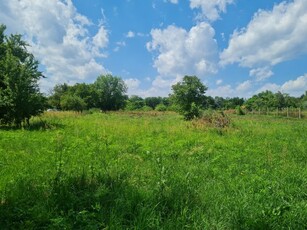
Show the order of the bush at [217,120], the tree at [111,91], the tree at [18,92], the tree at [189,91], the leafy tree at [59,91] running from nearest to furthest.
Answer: the tree at [18,92] → the bush at [217,120] → the tree at [189,91] → the leafy tree at [59,91] → the tree at [111,91]

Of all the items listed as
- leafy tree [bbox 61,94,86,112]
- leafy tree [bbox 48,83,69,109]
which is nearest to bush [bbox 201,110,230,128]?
leafy tree [bbox 61,94,86,112]

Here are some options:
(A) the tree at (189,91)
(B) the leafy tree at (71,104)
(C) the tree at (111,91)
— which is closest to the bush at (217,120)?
(A) the tree at (189,91)

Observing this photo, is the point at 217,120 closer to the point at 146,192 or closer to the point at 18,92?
the point at 18,92

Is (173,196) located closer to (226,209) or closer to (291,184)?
(226,209)

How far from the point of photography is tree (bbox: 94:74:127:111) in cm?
7875

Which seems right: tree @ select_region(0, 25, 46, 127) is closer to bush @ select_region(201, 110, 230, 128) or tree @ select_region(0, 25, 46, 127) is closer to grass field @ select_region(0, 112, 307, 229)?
grass field @ select_region(0, 112, 307, 229)

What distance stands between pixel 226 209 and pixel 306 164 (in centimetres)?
506

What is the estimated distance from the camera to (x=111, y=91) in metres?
80.8

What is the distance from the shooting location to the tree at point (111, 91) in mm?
78750

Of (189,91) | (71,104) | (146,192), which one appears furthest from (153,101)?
(146,192)

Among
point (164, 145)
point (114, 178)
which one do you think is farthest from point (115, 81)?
point (114, 178)

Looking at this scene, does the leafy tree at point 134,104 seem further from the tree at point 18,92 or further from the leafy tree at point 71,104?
the tree at point 18,92

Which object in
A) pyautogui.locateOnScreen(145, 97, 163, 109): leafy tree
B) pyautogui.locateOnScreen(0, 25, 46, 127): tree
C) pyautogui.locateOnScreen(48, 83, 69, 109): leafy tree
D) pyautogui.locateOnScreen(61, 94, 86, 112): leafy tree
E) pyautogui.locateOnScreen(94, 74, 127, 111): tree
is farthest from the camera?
pyautogui.locateOnScreen(145, 97, 163, 109): leafy tree

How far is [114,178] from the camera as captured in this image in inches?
227
